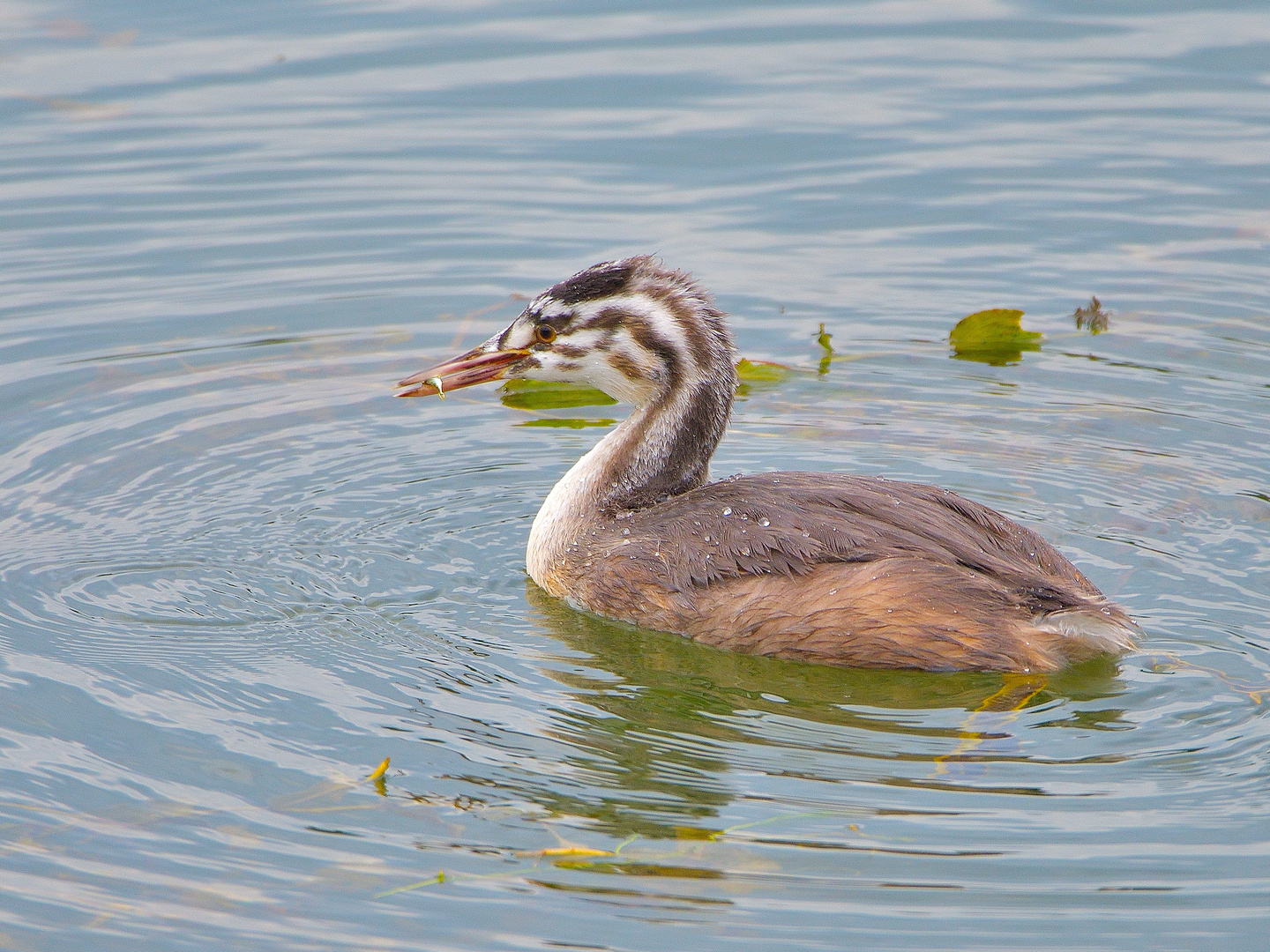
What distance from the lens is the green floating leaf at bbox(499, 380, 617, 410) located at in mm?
9672

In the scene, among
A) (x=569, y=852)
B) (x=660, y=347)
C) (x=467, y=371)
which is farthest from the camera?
(x=467, y=371)

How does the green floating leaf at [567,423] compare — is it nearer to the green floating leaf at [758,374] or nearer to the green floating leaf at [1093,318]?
the green floating leaf at [758,374]

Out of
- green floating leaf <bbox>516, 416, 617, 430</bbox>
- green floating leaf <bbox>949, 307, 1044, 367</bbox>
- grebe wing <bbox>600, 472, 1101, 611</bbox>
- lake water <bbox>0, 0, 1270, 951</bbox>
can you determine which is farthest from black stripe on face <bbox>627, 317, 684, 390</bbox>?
green floating leaf <bbox>949, 307, 1044, 367</bbox>

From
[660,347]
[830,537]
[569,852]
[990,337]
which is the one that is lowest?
[569,852]

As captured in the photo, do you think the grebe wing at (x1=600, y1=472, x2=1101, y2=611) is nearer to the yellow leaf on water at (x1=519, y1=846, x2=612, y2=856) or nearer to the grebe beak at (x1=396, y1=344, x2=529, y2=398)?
the grebe beak at (x1=396, y1=344, x2=529, y2=398)

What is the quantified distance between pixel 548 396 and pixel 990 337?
2.59m

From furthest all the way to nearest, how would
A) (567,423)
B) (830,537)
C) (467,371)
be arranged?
(567,423), (467,371), (830,537)

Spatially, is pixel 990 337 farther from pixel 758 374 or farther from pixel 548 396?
pixel 548 396

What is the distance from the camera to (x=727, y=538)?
683cm

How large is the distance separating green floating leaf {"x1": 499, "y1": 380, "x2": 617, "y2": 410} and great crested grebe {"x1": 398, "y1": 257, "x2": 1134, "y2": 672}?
1.67m

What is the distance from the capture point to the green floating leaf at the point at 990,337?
387 inches

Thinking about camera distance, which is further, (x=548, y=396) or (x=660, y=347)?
(x=548, y=396)

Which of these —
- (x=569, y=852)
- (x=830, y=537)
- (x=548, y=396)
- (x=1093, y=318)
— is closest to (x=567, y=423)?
(x=548, y=396)

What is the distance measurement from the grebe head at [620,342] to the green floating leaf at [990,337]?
2663 mm
